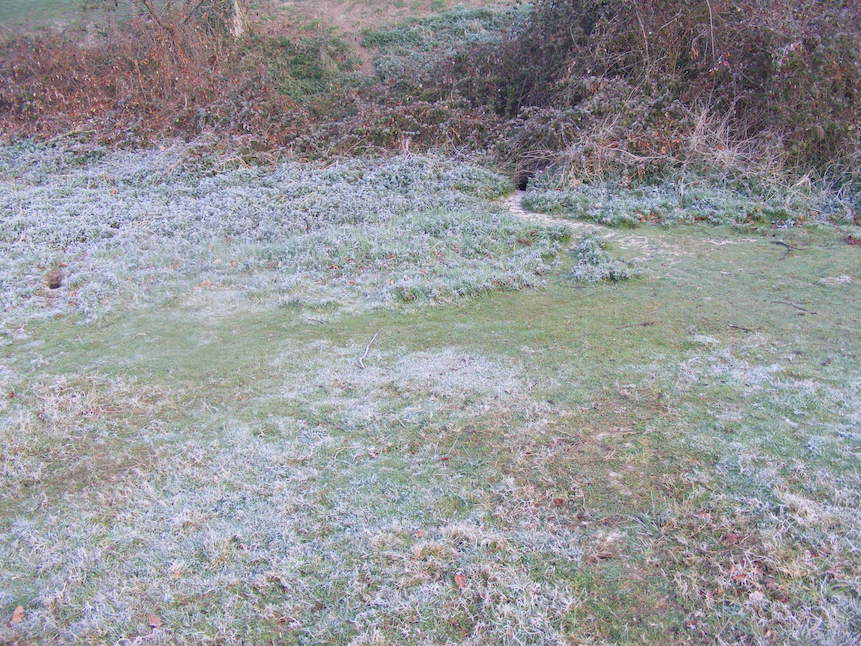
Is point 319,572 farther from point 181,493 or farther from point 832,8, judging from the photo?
point 832,8

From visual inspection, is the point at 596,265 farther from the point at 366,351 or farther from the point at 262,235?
the point at 262,235

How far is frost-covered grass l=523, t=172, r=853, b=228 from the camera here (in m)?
6.47

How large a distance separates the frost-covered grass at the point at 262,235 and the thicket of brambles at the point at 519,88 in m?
1.00

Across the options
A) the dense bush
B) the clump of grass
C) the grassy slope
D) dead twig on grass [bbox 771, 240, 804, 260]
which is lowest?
dead twig on grass [bbox 771, 240, 804, 260]

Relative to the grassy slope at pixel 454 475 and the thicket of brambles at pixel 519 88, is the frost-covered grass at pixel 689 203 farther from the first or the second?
the grassy slope at pixel 454 475

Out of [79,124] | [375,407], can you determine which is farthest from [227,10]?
[375,407]

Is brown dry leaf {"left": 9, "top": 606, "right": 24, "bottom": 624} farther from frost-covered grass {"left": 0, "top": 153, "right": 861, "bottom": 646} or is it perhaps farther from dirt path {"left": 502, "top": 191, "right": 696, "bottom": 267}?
dirt path {"left": 502, "top": 191, "right": 696, "bottom": 267}

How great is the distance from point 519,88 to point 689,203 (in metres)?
3.86

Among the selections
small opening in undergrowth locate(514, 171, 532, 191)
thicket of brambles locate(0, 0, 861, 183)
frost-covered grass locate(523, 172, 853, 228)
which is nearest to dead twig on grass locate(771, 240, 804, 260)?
frost-covered grass locate(523, 172, 853, 228)

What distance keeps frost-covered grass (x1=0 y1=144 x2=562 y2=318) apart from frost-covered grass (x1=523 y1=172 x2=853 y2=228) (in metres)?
0.72

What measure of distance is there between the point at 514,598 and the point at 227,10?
12.7m

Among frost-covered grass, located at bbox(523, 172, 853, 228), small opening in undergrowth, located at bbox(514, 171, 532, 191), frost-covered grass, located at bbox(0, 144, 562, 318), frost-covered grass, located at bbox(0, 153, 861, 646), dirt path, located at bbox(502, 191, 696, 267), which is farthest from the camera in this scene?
small opening in undergrowth, located at bbox(514, 171, 532, 191)

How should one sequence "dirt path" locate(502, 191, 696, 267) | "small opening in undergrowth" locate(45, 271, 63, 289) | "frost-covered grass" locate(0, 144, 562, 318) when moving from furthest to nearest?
"small opening in undergrowth" locate(45, 271, 63, 289)
"dirt path" locate(502, 191, 696, 267)
"frost-covered grass" locate(0, 144, 562, 318)

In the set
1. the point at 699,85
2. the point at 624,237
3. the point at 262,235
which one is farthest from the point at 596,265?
the point at 699,85
